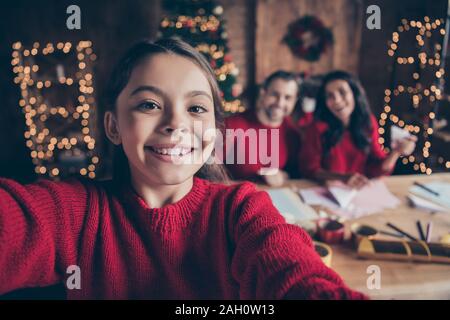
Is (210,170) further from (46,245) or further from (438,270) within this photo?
(438,270)

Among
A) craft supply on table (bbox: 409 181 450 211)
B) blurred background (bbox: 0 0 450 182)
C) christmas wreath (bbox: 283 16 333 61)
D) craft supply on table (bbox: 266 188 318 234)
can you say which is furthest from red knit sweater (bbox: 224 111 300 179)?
christmas wreath (bbox: 283 16 333 61)

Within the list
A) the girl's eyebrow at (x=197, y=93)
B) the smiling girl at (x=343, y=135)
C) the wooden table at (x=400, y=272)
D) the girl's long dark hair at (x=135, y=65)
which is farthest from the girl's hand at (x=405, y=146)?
the girl's eyebrow at (x=197, y=93)

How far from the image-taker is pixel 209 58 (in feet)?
13.0

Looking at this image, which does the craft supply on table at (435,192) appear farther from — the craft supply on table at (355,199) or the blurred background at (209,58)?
the blurred background at (209,58)

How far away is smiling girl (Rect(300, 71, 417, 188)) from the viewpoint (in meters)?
2.32

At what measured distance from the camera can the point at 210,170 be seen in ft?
3.61

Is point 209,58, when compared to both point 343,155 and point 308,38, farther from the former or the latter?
point 343,155

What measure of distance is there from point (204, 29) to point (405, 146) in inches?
98.7

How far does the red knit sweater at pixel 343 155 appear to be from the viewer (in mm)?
2404

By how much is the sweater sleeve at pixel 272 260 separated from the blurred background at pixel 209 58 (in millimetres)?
3275

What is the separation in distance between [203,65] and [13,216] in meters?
0.51

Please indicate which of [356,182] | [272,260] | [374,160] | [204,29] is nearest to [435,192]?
[356,182]

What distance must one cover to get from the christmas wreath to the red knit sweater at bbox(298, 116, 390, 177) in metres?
2.74

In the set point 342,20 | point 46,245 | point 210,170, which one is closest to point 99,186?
point 46,245
